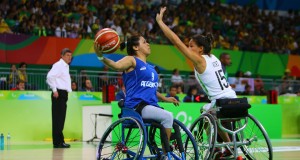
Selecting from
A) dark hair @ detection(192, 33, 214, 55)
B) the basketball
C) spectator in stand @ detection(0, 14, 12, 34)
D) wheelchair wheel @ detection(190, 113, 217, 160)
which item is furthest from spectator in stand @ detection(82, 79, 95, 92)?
the basketball

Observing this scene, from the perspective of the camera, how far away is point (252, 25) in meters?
27.3

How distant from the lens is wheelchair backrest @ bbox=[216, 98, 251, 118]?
7.56 meters

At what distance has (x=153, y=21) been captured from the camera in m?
23.4

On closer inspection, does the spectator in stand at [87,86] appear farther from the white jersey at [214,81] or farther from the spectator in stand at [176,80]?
the white jersey at [214,81]

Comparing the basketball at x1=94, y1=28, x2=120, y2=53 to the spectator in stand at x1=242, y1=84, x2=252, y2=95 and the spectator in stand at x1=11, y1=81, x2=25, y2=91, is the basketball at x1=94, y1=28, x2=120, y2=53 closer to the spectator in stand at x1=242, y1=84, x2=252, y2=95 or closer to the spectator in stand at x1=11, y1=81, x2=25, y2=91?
the spectator in stand at x1=11, y1=81, x2=25, y2=91

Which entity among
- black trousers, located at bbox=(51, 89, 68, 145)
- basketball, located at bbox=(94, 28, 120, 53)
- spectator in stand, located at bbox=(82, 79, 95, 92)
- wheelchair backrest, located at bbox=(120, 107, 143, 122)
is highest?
basketball, located at bbox=(94, 28, 120, 53)

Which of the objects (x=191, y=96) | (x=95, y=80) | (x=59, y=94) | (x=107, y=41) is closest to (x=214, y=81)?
(x=107, y=41)

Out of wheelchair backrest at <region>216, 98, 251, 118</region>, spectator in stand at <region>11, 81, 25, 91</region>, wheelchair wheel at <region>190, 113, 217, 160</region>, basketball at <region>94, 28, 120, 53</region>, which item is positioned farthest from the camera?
spectator in stand at <region>11, 81, 25, 91</region>

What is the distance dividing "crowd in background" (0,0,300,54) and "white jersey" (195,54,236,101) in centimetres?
1172

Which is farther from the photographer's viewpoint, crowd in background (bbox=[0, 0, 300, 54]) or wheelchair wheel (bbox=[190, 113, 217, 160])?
crowd in background (bbox=[0, 0, 300, 54])

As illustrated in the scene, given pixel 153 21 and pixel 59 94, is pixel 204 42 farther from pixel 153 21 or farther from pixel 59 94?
pixel 153 21

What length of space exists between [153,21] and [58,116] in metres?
11.1

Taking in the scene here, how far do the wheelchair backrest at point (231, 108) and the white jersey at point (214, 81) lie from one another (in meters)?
0.32

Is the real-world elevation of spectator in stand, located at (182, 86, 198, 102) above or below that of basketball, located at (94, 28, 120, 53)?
below
